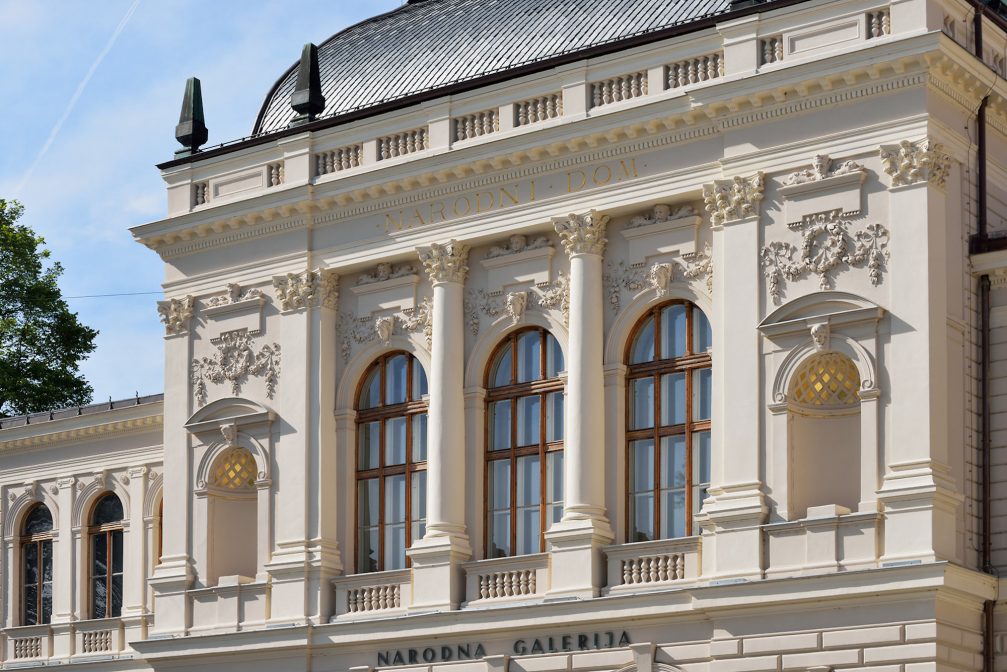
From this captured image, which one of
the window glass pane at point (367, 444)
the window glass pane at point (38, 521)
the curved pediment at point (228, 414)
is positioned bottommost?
the window glass pane at point (38, 521)

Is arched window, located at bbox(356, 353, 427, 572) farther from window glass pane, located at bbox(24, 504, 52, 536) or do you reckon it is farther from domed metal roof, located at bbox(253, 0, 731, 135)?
window glass pane, located at bbox(24, 504, 52, 536)

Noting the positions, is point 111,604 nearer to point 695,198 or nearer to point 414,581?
point 414,581

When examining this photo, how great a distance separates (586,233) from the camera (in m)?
32.3

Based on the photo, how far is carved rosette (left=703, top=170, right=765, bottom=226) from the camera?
30531 mm

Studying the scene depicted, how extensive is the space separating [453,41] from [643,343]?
24.4 feet

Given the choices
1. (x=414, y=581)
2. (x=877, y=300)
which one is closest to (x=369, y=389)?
(x=414, y=581)

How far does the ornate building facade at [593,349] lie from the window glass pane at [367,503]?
4.2 inches

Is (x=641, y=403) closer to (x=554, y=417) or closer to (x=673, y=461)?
(x=673, y=461)

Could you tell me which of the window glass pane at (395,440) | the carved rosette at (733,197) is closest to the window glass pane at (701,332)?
the carved rosette at (733,197)

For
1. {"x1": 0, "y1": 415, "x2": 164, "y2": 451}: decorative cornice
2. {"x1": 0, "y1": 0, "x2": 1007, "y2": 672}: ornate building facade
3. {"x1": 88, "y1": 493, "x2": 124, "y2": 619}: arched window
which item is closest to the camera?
{"x1": 0, "y1": 0, "x2": 1007, "y2": 672}: ornate building facade

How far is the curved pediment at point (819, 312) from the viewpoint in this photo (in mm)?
29172

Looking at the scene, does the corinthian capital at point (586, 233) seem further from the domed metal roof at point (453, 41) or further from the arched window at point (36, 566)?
the arched window at point (36, 566)

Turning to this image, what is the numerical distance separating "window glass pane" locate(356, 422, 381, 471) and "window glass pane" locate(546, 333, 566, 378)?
349 centimetres

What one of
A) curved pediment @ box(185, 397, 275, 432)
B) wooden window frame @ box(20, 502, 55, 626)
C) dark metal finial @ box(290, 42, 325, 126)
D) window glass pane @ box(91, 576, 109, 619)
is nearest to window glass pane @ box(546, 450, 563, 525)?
curved pediment @ box(185, 397, 275, 432)
